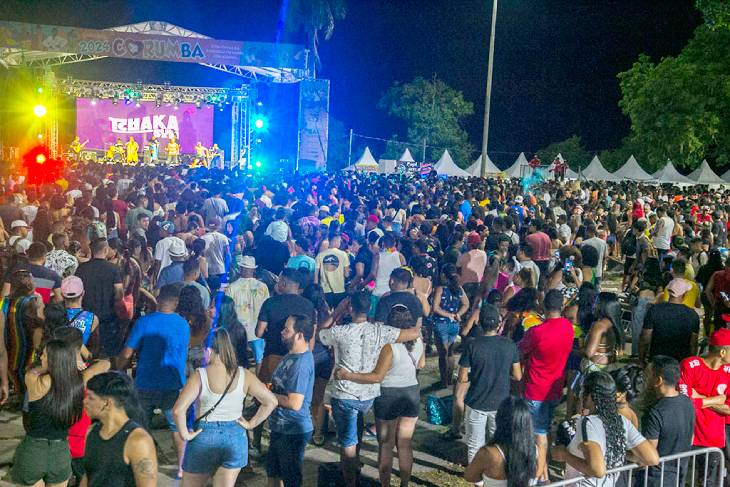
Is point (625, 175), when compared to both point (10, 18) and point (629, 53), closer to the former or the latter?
point (10, 18)

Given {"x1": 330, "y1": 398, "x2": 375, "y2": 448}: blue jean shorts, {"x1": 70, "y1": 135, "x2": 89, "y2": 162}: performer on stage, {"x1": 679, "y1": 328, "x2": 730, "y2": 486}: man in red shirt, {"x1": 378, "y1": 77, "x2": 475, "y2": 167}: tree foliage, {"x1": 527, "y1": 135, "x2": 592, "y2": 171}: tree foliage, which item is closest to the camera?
{"x1": 679, "y1": 328, "x2": 730, "y2": 486}: man in red shirt

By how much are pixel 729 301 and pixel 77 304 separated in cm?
691

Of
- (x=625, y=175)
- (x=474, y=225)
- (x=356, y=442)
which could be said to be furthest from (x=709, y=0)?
(x=356, y=442)

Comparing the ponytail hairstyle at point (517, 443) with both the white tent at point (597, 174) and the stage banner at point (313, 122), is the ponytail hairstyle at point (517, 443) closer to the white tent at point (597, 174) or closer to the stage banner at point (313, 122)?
the stage banner at point (313, 122)

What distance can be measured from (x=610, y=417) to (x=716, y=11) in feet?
106

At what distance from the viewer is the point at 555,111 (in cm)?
8225

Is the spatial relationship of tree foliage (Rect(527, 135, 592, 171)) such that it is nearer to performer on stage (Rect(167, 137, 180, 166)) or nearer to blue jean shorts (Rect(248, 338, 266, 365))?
performer on stage (Rect(167, 137, 180, 166))

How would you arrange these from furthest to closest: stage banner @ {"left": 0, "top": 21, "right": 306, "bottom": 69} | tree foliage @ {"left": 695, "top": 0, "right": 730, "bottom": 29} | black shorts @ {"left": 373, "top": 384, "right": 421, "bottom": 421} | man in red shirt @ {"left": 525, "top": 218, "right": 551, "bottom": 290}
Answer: tree foliage @ {"left": 695, "top": 0, "right": 730, "bottom": 29} < stage banner @ {"left": 0, "top": 21, "right": 306, "bottom": 69} < man in red shirt @ {"left": 525, "top": 218, "right": 551, "bottom": 290} < black shorts @ {"left": 373, "top": 384, "right": 421, "bottom": 421}

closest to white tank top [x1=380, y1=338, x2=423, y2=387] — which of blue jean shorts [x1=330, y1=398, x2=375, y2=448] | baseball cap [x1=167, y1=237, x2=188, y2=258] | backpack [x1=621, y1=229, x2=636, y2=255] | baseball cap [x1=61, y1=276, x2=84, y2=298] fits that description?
blue jean shorts [x1=330, y1=398, x2=375, y2=448]

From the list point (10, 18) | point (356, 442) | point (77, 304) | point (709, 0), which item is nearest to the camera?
point (356, 442)

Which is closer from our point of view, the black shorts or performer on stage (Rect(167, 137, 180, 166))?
the black shorts

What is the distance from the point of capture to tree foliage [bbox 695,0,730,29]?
32.1 m

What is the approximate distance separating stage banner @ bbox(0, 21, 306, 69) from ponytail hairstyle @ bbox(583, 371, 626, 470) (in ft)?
81.1

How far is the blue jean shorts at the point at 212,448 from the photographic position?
4.89m
